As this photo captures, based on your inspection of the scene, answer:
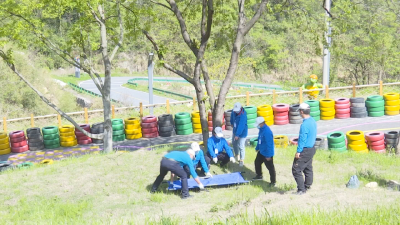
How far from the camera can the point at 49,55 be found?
2283 inches

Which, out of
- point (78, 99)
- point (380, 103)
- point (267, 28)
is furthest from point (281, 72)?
point (380, 103)

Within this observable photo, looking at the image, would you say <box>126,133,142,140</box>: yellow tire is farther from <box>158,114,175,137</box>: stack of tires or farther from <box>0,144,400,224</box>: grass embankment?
<box>0,144,400,224</box>: grass embankment

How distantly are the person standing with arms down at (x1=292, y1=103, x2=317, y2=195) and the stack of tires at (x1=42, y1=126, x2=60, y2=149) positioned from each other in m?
13.2

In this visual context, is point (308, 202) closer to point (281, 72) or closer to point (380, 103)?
point (380, 103)

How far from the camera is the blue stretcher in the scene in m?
10.2

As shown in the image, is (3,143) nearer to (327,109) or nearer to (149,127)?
(149,127)

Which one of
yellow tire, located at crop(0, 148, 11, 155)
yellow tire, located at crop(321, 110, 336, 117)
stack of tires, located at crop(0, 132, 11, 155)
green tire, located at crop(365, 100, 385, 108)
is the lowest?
yellow tire, located at crop(0, 148, 11, 155)

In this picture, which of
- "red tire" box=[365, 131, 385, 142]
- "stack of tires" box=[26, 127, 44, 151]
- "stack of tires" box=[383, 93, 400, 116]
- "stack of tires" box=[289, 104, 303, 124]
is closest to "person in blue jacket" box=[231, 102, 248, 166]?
"red tire" box=[365, 131, 385, 142]

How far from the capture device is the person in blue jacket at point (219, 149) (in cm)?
1140

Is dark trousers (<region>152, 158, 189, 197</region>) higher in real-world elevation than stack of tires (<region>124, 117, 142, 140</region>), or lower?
higher

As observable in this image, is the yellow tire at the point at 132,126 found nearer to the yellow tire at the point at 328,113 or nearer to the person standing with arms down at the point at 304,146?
the yellow tire at the point at 328,113

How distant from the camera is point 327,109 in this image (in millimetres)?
20922

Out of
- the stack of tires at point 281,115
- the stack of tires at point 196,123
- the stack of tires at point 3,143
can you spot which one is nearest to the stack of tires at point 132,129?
the stack of tires at point 196,123

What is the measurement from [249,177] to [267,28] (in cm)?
5245
